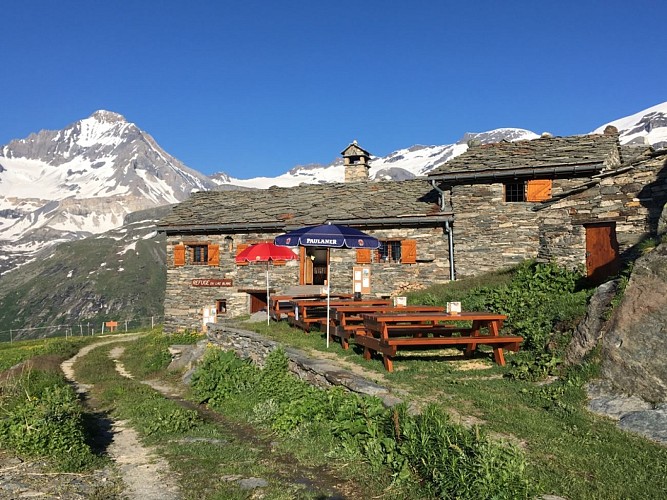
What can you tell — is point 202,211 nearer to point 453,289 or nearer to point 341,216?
point 341,216

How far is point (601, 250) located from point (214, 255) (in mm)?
15850

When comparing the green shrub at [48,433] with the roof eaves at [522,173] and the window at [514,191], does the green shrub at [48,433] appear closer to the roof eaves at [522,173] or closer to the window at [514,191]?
the roof eaves at [522,173]

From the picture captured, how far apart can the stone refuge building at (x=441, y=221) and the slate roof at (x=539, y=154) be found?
0.14 feet

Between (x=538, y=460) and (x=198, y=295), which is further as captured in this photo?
(x=198, y=295)

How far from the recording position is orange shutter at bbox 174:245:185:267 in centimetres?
2419

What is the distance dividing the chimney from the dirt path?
2178cm

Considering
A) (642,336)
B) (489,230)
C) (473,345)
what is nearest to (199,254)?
(489,230)

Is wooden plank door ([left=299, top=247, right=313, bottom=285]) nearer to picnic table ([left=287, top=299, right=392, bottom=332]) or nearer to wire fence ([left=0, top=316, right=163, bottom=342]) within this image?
picnic table ([left=287, top=299, right=392, bottom=332])

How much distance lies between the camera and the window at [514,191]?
63.5 feet

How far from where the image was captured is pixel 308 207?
77.7 ft

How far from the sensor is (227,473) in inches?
246

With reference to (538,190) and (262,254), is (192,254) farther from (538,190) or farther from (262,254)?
(538,190)

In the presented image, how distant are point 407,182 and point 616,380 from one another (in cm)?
1861

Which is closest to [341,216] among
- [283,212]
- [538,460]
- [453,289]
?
[283,212]
